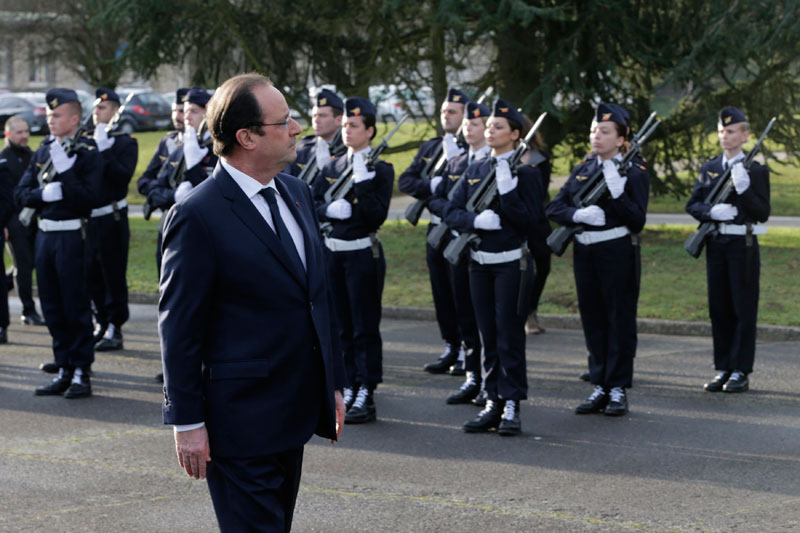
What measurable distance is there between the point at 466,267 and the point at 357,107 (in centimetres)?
169

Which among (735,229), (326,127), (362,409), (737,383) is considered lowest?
(362,409)

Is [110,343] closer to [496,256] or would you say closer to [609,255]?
[496,256]

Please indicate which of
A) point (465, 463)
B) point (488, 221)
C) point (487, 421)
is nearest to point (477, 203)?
point (488, 221)

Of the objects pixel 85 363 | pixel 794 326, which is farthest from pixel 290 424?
pixel 794 326

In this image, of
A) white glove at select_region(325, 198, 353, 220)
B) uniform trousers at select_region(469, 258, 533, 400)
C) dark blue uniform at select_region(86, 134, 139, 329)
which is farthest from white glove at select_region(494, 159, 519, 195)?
dark blue uniform at select_region(86, 134, 139, 329)

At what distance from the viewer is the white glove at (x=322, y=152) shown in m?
8.88

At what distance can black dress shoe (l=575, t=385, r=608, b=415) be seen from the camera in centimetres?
836

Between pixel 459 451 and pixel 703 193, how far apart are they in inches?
125

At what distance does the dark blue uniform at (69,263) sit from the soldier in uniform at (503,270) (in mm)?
3003

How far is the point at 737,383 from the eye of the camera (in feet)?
29.3

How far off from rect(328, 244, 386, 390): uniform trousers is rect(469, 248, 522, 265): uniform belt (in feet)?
3.12

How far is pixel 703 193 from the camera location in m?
9.25

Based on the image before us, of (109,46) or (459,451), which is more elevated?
(109,46)

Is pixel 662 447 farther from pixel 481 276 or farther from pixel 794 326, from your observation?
pixel 794 326
